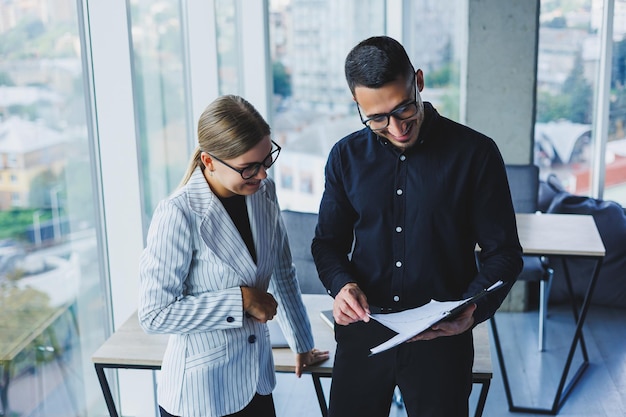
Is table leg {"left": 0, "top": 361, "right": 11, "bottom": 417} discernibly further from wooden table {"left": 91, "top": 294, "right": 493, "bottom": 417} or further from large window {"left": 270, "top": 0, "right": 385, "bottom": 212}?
large window {"left": 270, "top": 0, "right": 385, "bottom": 212}

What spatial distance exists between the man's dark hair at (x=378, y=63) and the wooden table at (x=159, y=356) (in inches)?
40.6

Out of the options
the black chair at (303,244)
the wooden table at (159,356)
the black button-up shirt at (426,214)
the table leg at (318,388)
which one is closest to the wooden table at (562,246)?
the black chair at (303,244)

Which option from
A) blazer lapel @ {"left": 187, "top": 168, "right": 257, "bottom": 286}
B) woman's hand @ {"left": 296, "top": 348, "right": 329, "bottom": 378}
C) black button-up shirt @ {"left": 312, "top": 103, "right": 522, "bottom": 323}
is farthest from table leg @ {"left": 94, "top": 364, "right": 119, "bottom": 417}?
black button-up shirt @ {"left": 312, "top": 103, "right": 522, "bottom": 323}

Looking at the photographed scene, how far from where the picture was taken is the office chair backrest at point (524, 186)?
16.1ft

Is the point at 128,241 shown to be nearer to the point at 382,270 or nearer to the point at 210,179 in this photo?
the point at 210,179

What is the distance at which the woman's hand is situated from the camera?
247cm

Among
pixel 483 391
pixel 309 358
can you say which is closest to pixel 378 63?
pixel 309 358

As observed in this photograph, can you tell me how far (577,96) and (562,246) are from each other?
8.17ft

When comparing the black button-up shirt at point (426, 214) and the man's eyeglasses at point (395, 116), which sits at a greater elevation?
the man's eyeglasses at point (395, 116)

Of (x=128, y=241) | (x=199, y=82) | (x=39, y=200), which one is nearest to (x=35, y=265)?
(x=39, y=200)

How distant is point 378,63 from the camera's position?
1.93 meters

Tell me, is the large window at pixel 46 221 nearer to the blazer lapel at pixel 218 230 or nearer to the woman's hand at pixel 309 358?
the blazer lapel at pixel 218 230

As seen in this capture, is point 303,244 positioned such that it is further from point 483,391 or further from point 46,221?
point 483,391

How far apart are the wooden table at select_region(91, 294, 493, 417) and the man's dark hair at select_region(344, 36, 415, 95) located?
3.38 ft
